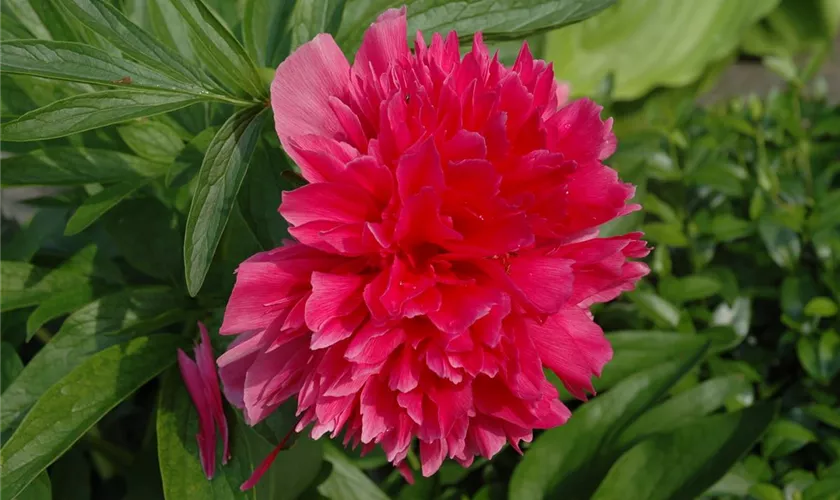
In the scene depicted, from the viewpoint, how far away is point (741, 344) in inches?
37.0

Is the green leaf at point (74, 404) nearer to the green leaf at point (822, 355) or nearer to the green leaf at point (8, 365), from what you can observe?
the green leaf at point (8, 365)

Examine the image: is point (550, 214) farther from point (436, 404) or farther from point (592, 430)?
point (592, 430)

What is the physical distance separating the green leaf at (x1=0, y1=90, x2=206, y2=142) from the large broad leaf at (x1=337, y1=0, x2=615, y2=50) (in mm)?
170

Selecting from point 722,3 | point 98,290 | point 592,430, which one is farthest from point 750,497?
point 722,3

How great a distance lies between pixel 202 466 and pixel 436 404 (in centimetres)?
22

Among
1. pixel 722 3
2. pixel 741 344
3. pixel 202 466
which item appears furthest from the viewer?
pixel 722 3

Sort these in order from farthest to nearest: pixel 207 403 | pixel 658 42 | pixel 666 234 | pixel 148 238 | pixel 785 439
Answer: pixel 658 42
pixel 666 234
pixel 785 439
pixel 148 238
pixel 207 403

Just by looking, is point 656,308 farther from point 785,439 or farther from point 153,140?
point 153,140

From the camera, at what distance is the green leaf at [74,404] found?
0.53 m

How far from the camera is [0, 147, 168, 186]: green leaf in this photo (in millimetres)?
594

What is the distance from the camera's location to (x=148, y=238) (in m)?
0.69

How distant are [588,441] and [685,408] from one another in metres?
0.11

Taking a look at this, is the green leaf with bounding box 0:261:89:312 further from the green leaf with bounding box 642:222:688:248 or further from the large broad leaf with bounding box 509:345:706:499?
the green leaf with bounding box 642:222:688:248

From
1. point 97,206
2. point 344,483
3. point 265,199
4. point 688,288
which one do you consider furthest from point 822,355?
point 97,206
